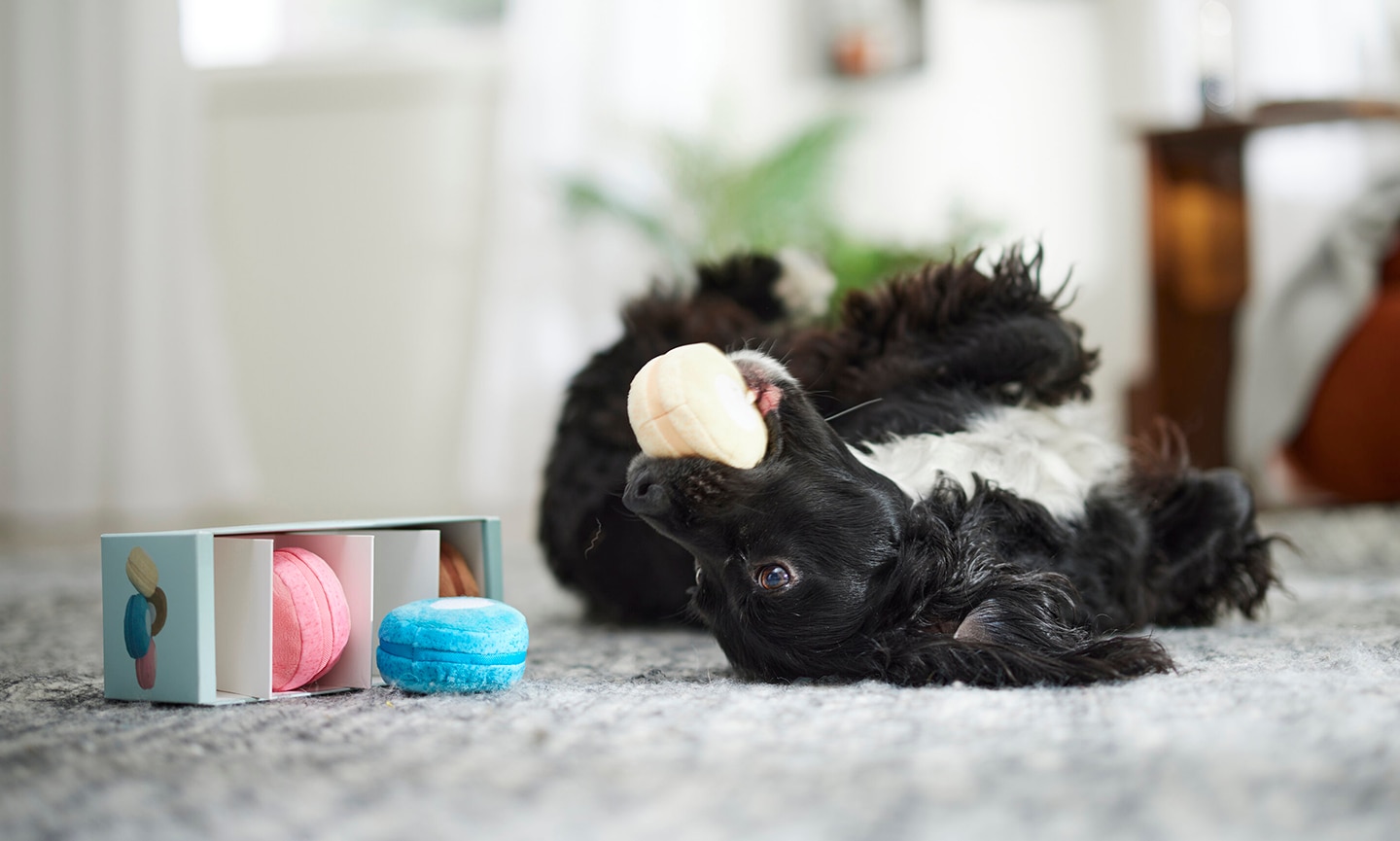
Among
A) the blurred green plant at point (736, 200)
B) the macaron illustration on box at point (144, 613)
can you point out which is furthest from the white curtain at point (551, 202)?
the macaron illustration on box at point (144, 613)

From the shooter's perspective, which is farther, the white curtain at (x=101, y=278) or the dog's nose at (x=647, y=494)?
the white curtain at (x=101, y=278)

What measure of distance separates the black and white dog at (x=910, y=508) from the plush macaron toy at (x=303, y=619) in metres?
0.26

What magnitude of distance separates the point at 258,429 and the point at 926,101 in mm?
3211

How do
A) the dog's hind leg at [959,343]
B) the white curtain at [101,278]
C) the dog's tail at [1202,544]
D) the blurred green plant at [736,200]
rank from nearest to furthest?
1. the dog's hind leg at [959,343]
2. the dog's tail at [1202,544]
3. the blurred green plant at [736,200]
4. the white curtain at [101,278]

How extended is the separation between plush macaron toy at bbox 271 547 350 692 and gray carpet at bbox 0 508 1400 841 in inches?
1.8

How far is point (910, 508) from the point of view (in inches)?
46.8

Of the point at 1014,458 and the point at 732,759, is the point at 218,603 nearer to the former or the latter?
the point at 732,759

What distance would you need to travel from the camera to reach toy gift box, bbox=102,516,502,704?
1.08 meters

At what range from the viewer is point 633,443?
162 centimetres

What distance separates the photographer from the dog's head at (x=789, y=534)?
1067mm

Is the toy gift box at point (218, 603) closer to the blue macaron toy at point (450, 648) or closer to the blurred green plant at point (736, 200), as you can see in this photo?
the blue macaron toy at point (450, 648)

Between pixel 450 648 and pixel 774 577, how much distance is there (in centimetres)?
32

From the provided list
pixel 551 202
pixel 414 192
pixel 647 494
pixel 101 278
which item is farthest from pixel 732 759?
pixel 101 278

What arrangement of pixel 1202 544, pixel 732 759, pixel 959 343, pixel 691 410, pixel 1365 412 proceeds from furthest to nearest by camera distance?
1. pixel 1365 412
2. pixel 1202 544
3. pixel 959 343
4. pixel 691 410
5. pixel 732 759
